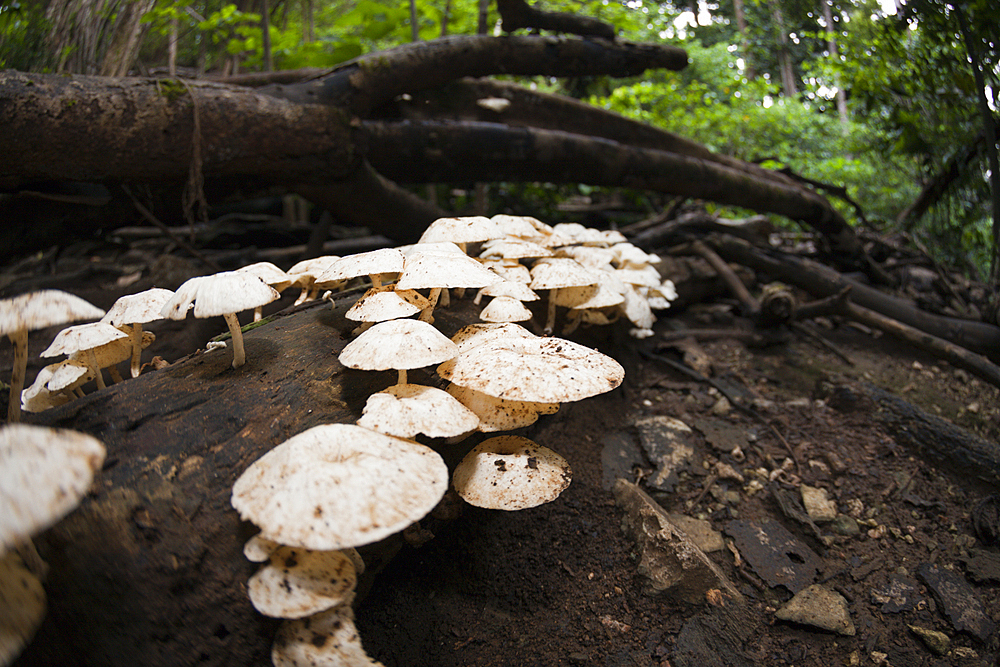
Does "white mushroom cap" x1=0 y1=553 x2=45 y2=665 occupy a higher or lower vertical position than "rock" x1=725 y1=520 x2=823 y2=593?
higher

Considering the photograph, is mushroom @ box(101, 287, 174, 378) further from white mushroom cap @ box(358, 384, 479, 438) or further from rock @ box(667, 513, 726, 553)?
rock @ box(667, 513, 726, 553)

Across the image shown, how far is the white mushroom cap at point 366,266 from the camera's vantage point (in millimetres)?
2082

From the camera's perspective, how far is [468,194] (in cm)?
930

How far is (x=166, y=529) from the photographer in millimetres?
1484

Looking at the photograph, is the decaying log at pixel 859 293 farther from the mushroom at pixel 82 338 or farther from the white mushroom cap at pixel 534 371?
the mushroom at pixel 82 338

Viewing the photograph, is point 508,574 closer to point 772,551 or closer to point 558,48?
point 772,551

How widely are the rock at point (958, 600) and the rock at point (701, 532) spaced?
1.00 m

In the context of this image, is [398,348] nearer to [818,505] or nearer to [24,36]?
[818,505]

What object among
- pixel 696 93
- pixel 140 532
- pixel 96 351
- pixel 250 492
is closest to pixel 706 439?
pixel 250 492

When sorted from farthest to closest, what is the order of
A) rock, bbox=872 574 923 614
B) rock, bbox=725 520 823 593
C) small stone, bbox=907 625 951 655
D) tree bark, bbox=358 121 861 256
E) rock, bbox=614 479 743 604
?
tree bark, bbox=358 121 861 256 → rock, bbox=725 520 823 593 → rock, bbox=872 574 923 614 → rock, bbox=614 479 743 604 → small stone, bbox=907 625 951 655

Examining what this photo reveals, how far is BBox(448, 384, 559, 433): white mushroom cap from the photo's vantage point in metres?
1.97

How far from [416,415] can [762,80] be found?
1490cm

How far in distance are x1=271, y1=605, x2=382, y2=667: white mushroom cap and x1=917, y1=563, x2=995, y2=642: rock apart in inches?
107

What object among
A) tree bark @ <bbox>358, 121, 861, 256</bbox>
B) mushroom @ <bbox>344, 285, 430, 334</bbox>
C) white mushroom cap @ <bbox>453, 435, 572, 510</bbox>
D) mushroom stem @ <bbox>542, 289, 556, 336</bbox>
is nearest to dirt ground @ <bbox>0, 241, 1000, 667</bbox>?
white mushroom cap @ <bbox>453, 435, 572, 510</bbox>
